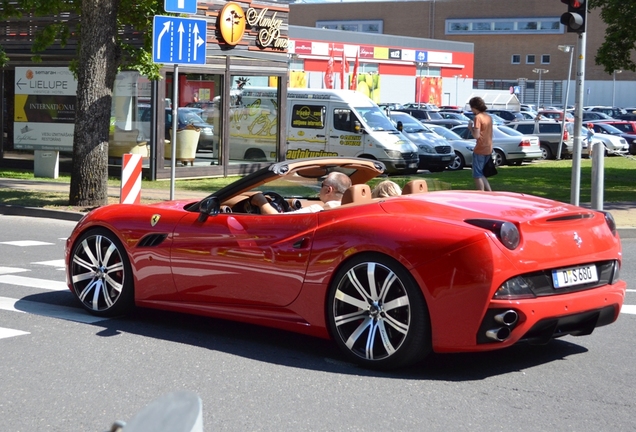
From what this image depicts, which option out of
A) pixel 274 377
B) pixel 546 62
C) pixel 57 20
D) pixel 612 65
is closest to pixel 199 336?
pixel 274 377

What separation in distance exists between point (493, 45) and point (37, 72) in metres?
81.6

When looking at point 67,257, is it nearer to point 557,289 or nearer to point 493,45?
point 557,289

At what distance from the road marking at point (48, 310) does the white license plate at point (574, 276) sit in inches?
138

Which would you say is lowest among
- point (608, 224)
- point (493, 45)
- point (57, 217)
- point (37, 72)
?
point (57, 217)

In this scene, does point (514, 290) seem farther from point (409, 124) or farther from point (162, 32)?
point (409, 124)

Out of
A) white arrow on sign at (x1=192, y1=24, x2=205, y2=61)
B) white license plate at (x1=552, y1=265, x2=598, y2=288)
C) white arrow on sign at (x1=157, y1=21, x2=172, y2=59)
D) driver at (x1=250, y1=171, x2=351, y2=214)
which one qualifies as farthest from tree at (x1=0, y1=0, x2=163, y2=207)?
white license plate at (x1=552, y1=265, x2=598, y2=288)

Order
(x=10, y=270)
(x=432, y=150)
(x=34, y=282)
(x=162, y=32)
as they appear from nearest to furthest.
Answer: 1. (x=34, y=282)
2. (x=10, y=270)
3. (x=162, y=32)
4. (x=432, y=150)

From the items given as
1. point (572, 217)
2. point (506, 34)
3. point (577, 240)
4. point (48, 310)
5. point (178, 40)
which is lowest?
point (48, 310)

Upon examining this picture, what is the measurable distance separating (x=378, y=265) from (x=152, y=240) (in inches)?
77.9

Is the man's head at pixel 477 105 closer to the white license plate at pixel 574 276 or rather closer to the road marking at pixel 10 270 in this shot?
the road marking at pixel 10 270

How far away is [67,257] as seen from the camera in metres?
7.65

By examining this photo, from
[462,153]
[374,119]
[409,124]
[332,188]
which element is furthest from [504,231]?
[409,124]

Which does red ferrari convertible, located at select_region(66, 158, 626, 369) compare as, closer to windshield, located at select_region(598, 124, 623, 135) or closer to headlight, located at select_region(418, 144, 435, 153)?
headlight, located at select_region(418, 144, 435, 153)

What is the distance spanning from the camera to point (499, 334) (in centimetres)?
554
